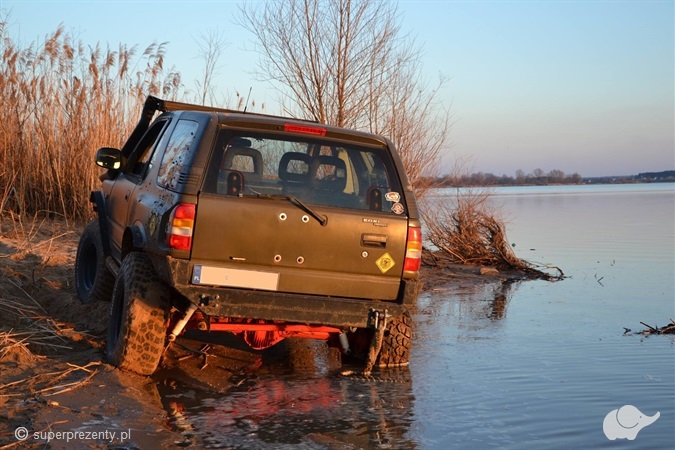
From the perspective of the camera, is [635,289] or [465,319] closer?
[465,319]

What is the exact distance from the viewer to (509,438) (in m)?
4.92

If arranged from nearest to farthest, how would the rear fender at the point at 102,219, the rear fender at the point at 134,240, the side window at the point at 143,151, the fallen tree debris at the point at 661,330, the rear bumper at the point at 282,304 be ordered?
the rear bumper at the point at 282,304 → the rear fender at the point at 134,240 → the side window at the point at 143,151 → the rear fender at the point at 102,219 → the fallen tree debris at the point at 661,330

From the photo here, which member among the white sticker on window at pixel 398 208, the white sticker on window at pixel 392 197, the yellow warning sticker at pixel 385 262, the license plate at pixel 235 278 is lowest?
the license plate at pixel 235 278

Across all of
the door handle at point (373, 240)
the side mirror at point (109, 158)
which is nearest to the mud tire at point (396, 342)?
the door handle at point (373, 240)

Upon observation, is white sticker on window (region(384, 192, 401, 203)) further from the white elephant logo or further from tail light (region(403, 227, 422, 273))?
the white elephant logo

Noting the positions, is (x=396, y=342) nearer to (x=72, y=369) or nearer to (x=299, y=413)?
(x=299, y=413)

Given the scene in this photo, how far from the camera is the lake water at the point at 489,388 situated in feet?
15.9

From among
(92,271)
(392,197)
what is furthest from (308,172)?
(92,271)

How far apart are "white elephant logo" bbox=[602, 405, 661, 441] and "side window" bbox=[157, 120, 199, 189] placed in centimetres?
305

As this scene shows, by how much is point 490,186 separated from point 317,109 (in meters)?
3.17

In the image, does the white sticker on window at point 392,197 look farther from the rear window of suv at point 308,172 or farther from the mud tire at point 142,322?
the mud tire at point 142,322

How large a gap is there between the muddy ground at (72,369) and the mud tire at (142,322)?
0.37 ft

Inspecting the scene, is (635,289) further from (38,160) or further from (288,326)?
(38,160)

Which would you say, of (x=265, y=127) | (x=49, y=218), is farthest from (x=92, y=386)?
(x=49, y=218)
